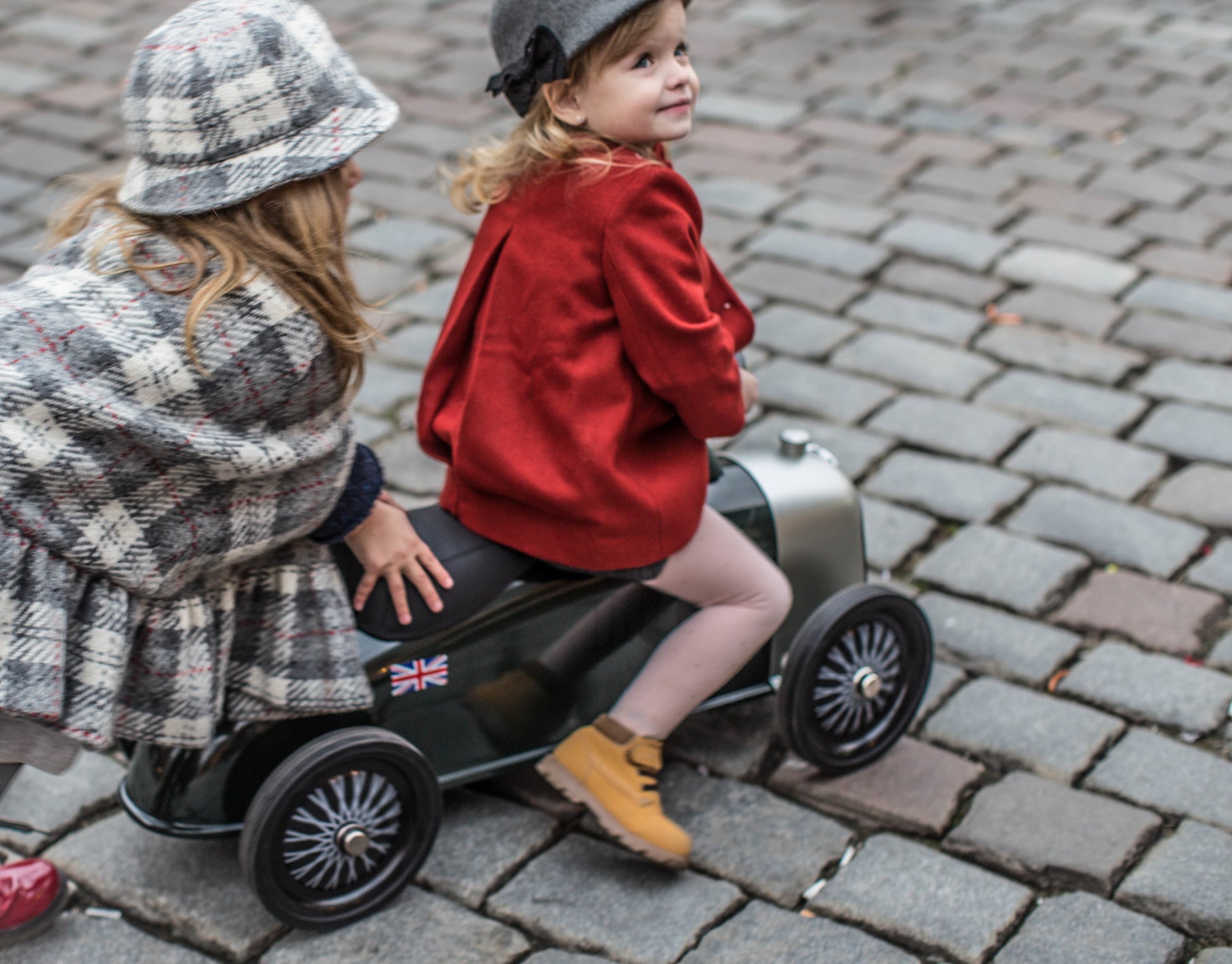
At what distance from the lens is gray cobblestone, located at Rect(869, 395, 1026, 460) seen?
369 centimetres

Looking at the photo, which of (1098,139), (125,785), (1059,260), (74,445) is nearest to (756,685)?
(125,785)

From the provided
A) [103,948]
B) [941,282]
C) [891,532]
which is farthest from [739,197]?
[103,948]

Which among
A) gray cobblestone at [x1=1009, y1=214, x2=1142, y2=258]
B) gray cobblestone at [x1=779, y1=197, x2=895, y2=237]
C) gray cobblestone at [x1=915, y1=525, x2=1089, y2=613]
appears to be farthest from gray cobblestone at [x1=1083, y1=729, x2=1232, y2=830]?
gray cobblestone at [x1=779, y1=197, x2=895, y2=237]

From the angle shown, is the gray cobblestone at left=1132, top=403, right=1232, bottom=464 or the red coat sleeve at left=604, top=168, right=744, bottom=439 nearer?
the red coat sleeve at left=604, top=168, right=744, bottom=439

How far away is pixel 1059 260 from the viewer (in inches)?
180

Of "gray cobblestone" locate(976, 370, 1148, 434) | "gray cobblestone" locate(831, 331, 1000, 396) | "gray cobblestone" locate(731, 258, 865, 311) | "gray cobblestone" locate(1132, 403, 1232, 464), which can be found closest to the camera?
"gray cobblestone" locate(1132, 403, 1232, 464)

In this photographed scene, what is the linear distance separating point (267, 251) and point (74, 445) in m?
0.38

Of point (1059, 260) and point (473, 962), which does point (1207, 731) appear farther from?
point (1059, 260)

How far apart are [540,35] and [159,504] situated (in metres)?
0.90

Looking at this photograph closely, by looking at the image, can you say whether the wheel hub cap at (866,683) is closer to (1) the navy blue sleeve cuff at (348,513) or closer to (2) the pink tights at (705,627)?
(2) the pink tights at (705,627)

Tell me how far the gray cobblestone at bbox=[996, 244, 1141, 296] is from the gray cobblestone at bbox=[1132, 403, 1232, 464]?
0.70 meters

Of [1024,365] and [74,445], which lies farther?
[1024,365]

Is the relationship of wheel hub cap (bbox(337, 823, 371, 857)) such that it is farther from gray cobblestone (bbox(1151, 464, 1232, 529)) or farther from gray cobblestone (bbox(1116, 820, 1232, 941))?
gray cobblestone (bbox(1151, 464, 1232, 529))

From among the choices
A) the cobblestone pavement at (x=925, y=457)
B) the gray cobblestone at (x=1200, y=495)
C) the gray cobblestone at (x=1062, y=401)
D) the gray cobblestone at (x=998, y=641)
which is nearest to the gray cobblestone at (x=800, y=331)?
the cobblestone pavement at (x=925, y=457)
